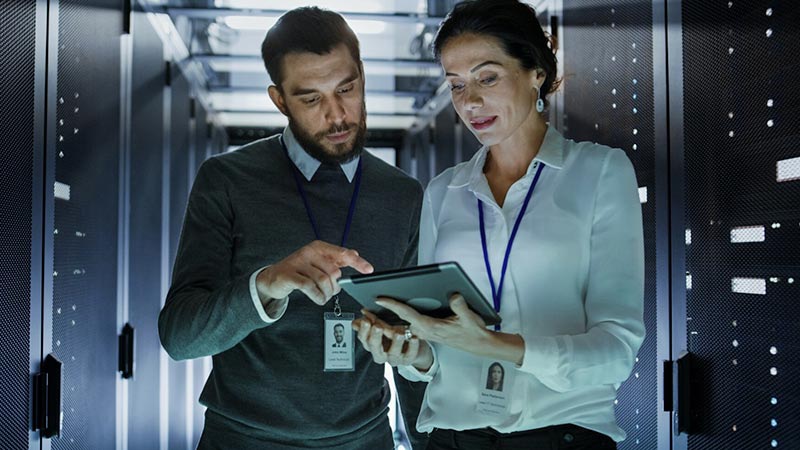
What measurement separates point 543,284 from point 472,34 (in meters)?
0.55

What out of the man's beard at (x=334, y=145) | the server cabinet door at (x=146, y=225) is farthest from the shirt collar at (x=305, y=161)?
the server cabinet door at (x=146, y=225)

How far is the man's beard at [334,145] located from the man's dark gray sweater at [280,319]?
4 cm

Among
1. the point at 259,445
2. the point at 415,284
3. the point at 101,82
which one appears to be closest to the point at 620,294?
the point at 415,284

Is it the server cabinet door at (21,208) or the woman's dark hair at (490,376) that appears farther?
the server cabinet door at (21,208)

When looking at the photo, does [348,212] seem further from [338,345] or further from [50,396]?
[50,396]

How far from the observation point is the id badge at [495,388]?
144cm

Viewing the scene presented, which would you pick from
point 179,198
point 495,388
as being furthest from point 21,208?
point 179,198

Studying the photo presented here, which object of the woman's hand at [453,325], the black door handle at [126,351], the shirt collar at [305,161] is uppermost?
the shirt collar at [305,161]

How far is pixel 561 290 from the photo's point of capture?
4.78ft

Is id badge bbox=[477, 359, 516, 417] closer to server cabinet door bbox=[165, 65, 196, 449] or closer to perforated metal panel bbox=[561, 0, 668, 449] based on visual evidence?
perforated metal panel bbox=[561, 0, 668, 449]

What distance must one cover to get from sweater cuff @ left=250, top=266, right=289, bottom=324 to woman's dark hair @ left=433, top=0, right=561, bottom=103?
67 centimetres

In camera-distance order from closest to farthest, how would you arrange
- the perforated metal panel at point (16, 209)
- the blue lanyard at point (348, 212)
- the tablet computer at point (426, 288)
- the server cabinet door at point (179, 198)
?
the tablet computer at point (426, 288) < the perforated metal panel at point (16, 209) < the blue lanyard at point (348, 212) < the server cabinet door at point (179, 198)

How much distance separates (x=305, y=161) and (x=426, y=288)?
2.69 feet

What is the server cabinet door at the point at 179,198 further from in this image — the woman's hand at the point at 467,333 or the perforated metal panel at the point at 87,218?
the woman's hand at the point at 467,333
